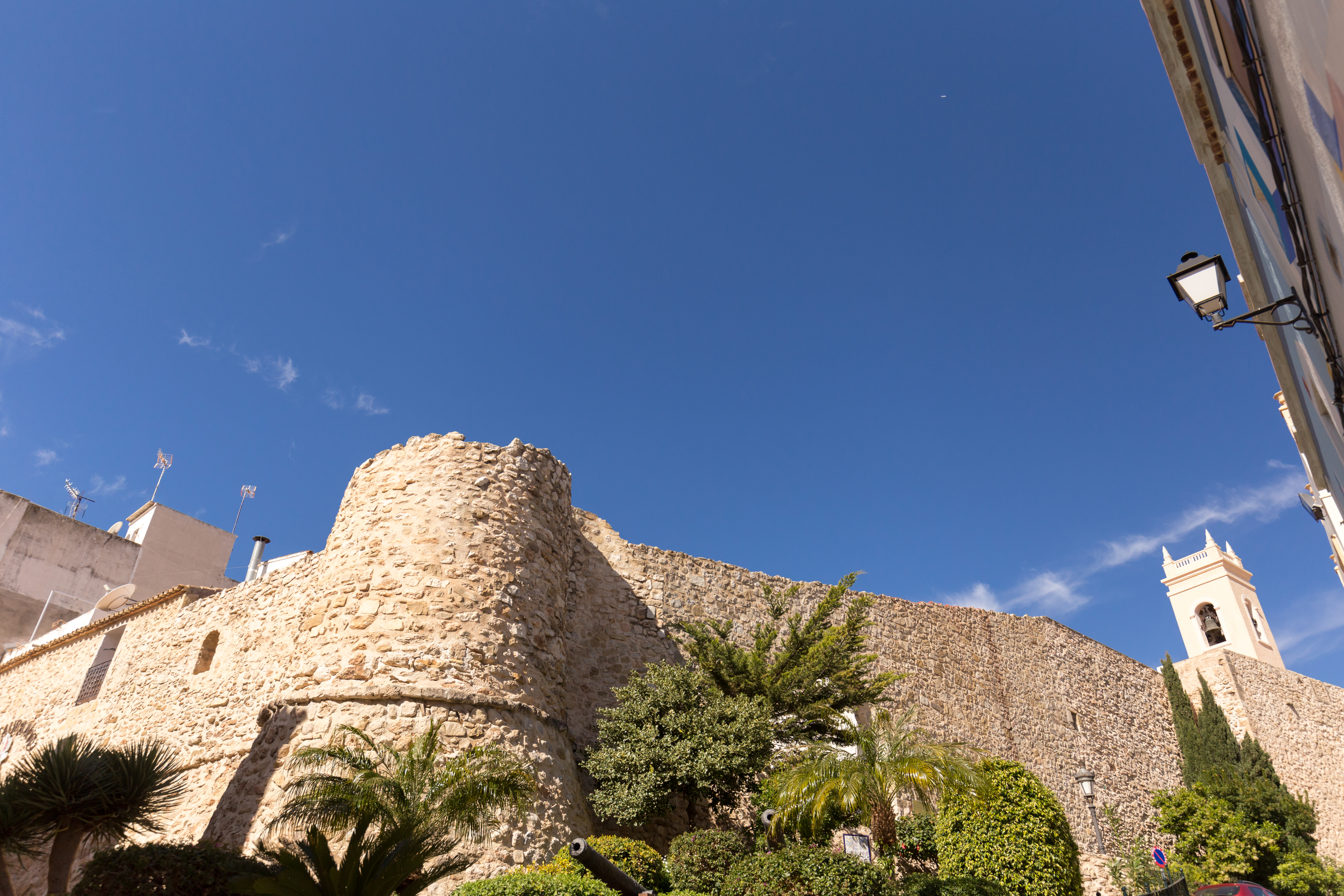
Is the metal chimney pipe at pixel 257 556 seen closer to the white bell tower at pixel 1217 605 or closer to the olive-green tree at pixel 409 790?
the olive-green tree at pixel 409 790

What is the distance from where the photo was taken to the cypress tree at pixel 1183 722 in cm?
2484

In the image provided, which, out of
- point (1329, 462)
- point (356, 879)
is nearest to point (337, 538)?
point (356, 879)

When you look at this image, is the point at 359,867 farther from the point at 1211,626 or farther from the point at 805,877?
the point at 1211,626

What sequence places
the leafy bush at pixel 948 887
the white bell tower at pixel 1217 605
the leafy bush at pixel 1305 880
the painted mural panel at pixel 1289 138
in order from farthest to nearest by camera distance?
the white bell tower at pixel 1217 605 < the leafy bush at pixel 1305 880 < the leafy bush at pixel 948 887 < the painted mural panel at pixel 1289 138

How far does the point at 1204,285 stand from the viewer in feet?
19.2

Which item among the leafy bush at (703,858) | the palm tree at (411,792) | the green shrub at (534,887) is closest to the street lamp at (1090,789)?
the leafy bush at (703,858)

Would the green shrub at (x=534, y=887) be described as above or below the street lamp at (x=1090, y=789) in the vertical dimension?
below

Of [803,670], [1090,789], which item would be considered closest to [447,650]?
[803,670]

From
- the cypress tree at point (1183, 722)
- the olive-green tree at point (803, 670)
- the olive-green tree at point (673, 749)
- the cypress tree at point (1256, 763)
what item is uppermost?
the cypress tree at point (1183, 722)

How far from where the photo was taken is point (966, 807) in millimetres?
11867

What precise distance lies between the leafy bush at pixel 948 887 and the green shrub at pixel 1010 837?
1.66 feet

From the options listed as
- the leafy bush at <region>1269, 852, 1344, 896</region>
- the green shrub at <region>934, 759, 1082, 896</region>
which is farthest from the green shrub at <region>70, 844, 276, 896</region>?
the leafy bush at <region>1269, 852, 1344, 896</region>

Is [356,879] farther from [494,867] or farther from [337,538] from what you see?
[337,538]

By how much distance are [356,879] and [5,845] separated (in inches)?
142
